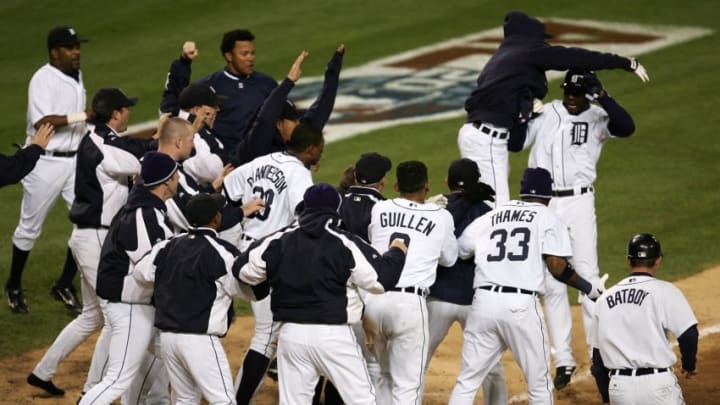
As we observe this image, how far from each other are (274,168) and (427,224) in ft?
3.85

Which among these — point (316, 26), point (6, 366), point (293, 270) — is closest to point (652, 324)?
point (293, 270)

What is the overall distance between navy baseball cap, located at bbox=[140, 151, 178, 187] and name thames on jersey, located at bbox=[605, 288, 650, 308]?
274cm

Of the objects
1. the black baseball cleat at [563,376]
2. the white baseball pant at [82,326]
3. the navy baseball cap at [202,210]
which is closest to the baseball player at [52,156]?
the white baseball pant at [82,326]

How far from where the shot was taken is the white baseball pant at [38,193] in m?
10.6

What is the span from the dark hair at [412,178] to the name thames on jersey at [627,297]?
1.34m

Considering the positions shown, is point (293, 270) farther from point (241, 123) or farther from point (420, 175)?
point (241, 123)

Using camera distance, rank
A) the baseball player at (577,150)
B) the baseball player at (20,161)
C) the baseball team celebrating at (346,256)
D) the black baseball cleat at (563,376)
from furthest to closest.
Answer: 1. the baseball player at (577,150)
2. the black baseball cleat at (563,376)
3. the baseball player at (20,161)
4. the baseball team celebrating at (346,256)

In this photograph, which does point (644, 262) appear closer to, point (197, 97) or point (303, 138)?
point (303, 138)

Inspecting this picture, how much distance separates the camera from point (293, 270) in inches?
277

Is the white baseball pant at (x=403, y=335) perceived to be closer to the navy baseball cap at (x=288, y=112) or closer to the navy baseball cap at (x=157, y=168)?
the navy baseball cap at (x=157, y=168)

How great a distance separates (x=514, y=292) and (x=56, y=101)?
480 cm

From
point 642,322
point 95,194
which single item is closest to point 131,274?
point 95,194

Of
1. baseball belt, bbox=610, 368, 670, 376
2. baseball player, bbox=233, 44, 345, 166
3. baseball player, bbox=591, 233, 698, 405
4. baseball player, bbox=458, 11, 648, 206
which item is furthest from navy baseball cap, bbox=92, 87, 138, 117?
baseball belt, bbox=610, 368, 670, 376

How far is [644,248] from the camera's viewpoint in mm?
7453
